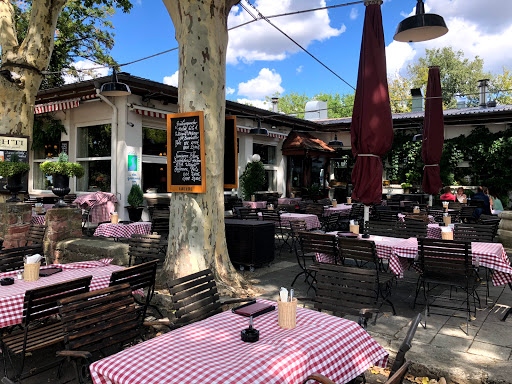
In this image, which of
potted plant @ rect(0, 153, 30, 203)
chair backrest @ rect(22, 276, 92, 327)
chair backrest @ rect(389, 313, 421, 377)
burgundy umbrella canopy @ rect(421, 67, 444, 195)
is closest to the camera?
chair backrest @ rect(389, 313, 421, 377)

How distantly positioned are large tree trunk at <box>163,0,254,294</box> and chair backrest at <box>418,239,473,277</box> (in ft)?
7.52

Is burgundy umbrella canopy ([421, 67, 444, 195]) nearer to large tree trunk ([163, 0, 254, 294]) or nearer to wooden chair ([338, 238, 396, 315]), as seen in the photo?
wooden chair ([338, 238, 396, 315])

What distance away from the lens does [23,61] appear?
8.08m

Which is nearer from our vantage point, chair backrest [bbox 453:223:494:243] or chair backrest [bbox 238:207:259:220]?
chair backrest [bbox 453:223:494:243]

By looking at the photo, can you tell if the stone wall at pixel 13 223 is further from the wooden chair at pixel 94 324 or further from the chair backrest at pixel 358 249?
the chair backrest at pixel 358 249

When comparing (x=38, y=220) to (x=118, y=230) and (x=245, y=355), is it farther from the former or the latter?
(x=245, y=355)

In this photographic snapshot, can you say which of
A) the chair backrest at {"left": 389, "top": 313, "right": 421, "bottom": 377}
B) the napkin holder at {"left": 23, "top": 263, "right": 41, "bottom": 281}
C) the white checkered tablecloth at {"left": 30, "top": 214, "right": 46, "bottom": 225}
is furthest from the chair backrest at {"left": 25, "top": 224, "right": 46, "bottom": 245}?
the chair backrest at {"left": 389, "top": 313, "right": 421, "bottom": 377}

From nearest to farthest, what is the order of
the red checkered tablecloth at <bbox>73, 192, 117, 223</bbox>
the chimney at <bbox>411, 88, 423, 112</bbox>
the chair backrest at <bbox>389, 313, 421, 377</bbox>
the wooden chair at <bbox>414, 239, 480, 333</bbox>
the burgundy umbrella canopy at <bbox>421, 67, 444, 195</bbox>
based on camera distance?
the chair backrest at <bbox>389, 313, 421, 377</bbox>, the wooden chair at <bbox>414, 239, 480, 333</bbox>, the burgundy umbrella canopy at <bbox>421, 67, 444, 195</bbox>, the red checkered tablecloth at <bbox>73, 192, 117, 223</bbox>, the chimney at <bbox>411, 88, 423, 112</bbox>

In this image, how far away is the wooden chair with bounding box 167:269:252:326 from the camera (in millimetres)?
3141

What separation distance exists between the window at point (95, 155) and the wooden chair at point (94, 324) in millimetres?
9489

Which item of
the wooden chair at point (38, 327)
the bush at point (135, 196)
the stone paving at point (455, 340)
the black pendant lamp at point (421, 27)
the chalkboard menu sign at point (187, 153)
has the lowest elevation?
the stone paving at point (455, 340)

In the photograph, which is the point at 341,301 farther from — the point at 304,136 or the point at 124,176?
the point at 304,136

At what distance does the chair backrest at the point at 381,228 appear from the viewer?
639 cm

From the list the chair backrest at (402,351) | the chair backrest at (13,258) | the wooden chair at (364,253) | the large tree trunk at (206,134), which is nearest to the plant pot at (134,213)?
the large tree trunk at (206,134)
